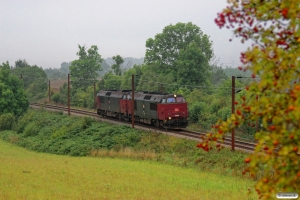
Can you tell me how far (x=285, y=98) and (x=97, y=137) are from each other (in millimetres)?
43626

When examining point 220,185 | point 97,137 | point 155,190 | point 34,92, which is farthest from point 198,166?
point 34,92

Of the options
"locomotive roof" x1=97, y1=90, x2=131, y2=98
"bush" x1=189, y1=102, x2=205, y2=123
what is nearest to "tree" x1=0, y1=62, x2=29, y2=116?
"locomotive roof" x1=97, y1=90, x2=131, y2=98

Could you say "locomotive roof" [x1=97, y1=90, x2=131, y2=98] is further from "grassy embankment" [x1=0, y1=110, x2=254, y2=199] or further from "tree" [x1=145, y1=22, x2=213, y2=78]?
"tree" [x1=145, y1=22, x2=213, y2=78]

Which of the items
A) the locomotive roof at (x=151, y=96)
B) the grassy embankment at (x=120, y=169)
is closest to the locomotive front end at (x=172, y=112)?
the locomotive roof at (x=151, y=96)

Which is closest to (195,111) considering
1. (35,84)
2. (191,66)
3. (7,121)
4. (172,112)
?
(172,112)

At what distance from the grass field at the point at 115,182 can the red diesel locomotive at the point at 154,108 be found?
21.7ft

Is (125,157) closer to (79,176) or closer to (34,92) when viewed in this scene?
(79,176)

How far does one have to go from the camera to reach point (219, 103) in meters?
54.7

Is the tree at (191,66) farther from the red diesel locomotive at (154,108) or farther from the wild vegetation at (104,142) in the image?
the red diesel locomotive at (154,108)

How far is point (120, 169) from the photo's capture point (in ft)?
108

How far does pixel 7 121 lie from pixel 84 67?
133ft

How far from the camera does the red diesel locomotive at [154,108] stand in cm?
4159

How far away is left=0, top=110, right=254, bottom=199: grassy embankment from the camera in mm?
22359

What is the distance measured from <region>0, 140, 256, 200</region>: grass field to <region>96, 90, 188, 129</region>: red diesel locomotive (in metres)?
6.60
